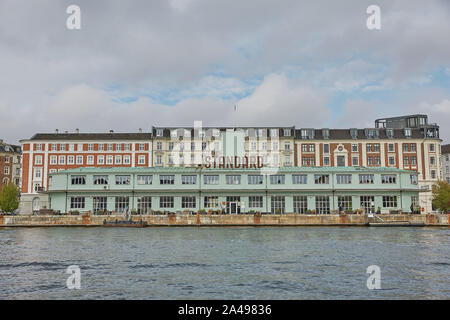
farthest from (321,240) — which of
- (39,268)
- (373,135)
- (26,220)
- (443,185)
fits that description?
(373,135)

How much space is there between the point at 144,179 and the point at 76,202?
12264mm

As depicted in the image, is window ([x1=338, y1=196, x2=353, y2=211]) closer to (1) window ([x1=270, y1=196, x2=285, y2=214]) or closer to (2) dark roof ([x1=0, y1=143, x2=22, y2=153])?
(1) window ([x1=270, y1=196, x2=285, y2=214])

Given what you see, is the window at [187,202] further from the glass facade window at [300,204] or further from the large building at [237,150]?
the large building at [237,150]

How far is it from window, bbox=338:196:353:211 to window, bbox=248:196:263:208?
13.5 metres

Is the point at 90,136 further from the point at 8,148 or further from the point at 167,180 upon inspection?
the point at 167,180

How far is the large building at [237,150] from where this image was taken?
359ft

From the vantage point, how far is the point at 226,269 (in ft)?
90.2

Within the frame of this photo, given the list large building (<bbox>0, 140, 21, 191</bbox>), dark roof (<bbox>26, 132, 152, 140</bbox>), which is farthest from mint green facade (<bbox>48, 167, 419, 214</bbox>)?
large building (<bbox>0, 140, 21, 191</bbox>)

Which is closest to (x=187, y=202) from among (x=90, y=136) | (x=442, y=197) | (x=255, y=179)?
(x=255, y=179)

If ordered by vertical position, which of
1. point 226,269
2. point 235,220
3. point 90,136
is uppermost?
point 90,136

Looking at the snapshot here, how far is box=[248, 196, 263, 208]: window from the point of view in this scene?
77.1 m

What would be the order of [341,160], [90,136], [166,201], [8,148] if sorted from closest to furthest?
[166,201] → [341,160] → [90,136] → [8,148]

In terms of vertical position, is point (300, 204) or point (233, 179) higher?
point (233, 179)
